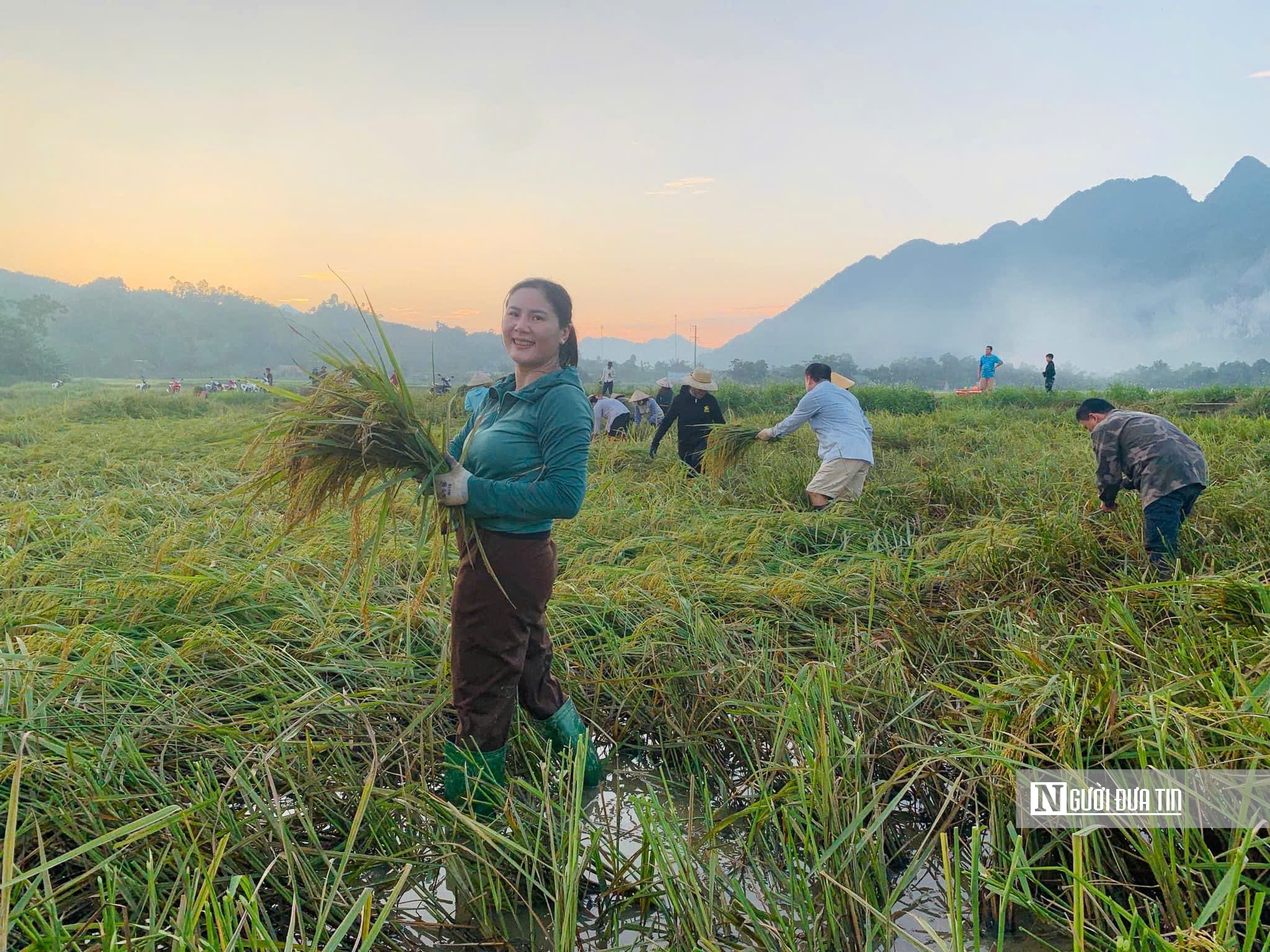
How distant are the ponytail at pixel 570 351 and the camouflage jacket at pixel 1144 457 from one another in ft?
10.3

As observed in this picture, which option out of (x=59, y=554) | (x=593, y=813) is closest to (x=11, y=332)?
(x=59, y=554)

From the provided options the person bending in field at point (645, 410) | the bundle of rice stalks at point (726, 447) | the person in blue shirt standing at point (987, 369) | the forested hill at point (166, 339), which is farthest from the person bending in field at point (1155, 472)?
the forested hill at point (166, 339)

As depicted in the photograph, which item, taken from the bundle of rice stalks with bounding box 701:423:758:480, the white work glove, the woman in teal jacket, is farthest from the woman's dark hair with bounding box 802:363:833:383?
the white work glove

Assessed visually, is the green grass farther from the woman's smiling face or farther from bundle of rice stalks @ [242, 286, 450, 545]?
the woman's smiling face

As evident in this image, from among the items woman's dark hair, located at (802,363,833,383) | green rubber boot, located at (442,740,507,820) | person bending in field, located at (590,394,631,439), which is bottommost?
green rubber boot, located at (442,740,507,820)

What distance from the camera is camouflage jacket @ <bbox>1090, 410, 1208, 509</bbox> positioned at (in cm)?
349

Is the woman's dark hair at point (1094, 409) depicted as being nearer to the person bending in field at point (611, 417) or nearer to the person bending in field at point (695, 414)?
the person bending in field at point (695, 414)

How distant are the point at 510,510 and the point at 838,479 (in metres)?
3.96

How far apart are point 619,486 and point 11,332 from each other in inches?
2623

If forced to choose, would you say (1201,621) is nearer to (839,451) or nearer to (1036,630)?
(1036,630)

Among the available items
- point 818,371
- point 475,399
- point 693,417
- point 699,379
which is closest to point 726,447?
point 693,417

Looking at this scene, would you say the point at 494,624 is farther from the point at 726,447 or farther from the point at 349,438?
the point at 726,447

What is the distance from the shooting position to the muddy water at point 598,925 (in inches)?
63.7

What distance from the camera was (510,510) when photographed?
1799 millimetres
